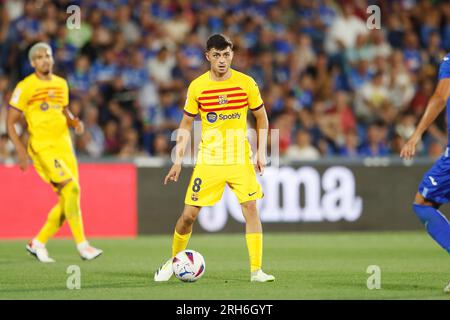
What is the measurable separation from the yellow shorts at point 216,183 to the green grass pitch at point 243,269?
0.81 metres

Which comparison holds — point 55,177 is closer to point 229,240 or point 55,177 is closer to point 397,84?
point 229,240

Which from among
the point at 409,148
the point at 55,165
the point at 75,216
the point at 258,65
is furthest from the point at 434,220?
the point at 258,65

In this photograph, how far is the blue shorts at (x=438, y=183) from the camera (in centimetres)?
845

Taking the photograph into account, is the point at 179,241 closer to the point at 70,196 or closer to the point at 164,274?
the point at 164,274

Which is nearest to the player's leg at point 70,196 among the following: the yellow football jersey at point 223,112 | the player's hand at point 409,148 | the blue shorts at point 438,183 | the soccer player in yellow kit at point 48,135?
the soccer player in yellow kit at point 48,135

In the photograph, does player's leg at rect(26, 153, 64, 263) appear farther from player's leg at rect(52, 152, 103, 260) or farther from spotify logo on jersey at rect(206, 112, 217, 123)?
spotify logo on jersey at rect(206, 112, 217, 123)

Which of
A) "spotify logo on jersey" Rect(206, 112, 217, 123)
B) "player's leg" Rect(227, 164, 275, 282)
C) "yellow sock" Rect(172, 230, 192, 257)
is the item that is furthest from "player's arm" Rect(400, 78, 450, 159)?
"yellow sock" Rect(172, 230, 192, 257)

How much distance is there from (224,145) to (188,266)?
1222 millimetres

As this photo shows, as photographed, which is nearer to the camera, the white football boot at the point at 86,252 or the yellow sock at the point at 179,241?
the yellow sock at the point at 179,241

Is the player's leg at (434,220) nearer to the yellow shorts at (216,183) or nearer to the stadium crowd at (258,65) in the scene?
the yellow shorts at (216,183)

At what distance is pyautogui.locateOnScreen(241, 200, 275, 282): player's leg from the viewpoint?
9.61 m

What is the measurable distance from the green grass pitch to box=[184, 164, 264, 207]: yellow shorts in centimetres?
81
